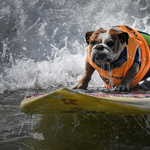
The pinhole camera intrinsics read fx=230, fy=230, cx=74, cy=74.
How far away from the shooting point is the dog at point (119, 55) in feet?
7.25

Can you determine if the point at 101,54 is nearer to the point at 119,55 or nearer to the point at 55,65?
the point at 119,55

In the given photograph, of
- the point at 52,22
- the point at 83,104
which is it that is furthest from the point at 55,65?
the point at 83,104

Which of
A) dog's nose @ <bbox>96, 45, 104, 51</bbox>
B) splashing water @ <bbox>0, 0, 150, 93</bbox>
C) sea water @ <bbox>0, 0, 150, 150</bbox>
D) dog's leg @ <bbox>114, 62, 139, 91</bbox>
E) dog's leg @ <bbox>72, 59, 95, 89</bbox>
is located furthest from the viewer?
splashing water @ <bbox>0, 0, 150, 93</bbox>

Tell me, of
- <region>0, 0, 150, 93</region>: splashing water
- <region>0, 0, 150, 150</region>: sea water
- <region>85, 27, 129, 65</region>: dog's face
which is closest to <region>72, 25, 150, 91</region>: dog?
<region>85, 27, 129, 65</region>: dog's face

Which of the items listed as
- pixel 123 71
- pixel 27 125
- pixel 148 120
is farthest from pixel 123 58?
pixel 27 125

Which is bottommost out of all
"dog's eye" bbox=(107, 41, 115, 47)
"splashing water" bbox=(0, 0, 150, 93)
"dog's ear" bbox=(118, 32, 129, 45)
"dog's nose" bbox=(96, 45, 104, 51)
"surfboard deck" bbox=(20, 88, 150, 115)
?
"surfboard deck" bbox=(20, 88, 150, 115)

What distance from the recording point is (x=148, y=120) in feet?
6.51

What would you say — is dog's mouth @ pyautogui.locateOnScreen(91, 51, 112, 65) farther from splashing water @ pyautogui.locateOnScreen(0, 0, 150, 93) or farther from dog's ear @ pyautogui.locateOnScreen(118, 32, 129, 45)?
splashing water @ pyautogui.locateOnScreen(0, 0, 150, 93)

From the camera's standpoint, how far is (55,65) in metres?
5.53

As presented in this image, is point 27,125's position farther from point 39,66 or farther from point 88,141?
point 39,66

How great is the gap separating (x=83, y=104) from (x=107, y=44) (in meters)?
0.81

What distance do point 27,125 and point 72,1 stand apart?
20.3 ft

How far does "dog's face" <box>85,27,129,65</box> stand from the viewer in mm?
2186

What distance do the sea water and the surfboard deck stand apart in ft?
0.72
